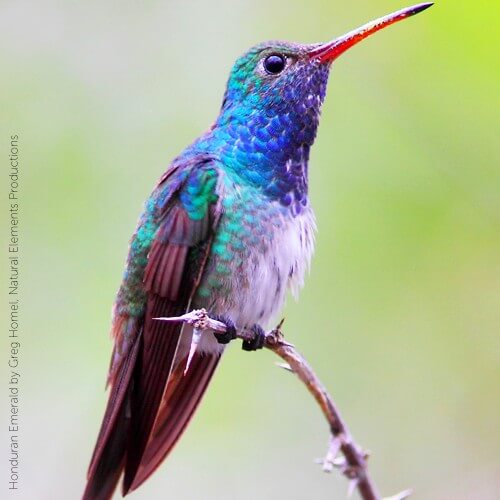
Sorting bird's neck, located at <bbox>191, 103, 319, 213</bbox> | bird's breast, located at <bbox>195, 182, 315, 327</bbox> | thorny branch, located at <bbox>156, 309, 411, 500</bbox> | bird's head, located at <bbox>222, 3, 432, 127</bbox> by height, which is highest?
bird's head, located at <bbox>222, 3, 432, 127</bbox>

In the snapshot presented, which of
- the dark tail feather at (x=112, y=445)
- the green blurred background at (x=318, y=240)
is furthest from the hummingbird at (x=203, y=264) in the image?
the green blurred background at (x=318, y=240)

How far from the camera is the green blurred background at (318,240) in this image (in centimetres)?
412

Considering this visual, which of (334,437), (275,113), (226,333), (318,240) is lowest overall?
(334,437)

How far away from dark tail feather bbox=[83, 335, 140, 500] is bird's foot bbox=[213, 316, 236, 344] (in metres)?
0.33

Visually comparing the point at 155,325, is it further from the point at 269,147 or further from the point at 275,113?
the point at 275,113

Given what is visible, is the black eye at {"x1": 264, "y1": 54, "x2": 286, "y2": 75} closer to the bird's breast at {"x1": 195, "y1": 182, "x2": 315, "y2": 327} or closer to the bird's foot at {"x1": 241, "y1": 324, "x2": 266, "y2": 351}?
the bird's breast at {"x1": 195, "y1": 182, "x2": 315, "y2": 327}

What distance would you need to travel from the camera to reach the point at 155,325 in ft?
10.4

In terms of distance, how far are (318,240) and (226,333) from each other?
128 cm

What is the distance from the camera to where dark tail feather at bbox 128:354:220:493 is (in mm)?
3263

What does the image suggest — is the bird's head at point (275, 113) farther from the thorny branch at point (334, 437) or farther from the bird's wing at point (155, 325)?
the thorny branch at point (334, 437)

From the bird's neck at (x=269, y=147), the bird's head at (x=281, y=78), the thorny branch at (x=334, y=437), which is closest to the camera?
the thorny branch at (x=334, y=437)

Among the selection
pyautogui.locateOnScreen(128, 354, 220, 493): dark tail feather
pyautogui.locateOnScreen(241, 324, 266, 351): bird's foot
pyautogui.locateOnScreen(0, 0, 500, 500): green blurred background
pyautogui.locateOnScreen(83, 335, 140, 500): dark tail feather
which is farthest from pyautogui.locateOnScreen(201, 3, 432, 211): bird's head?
pyautogui.locateOnScreen(83, 335, 140, 500): dark tail feather

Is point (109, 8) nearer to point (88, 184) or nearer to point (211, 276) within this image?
point (88, 184)

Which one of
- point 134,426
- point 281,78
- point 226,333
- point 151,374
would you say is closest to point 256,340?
point 226,333
